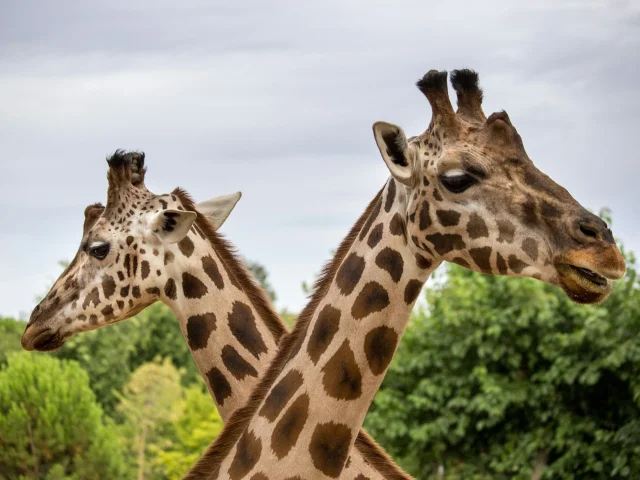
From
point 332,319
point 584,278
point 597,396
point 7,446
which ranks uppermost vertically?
point 597,396

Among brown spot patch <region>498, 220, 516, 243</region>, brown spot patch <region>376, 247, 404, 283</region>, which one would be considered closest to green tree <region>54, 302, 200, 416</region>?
brown spot patch <region>376, 247, 404, 283</region>

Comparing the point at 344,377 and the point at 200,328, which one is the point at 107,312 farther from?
the point at 344,377

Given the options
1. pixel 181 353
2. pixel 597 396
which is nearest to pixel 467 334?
pixel 597 396

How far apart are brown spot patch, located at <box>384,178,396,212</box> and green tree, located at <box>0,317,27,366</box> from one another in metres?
31.5

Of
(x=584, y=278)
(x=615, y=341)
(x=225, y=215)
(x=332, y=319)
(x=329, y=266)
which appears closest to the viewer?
(x=584, y=278)

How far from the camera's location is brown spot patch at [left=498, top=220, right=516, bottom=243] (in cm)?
470

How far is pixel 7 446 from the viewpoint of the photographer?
75.2 ft

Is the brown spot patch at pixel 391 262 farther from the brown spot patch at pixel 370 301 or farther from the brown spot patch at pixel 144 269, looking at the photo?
the brown spot patch at pixel 144 269

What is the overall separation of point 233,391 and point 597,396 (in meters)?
13.5

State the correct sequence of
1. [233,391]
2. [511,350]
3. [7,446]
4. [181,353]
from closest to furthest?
[233,391], [511,350], [7,446], [181,353]

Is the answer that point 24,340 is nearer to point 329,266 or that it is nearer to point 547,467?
point 329,266

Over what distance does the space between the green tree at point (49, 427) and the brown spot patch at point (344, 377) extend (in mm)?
19133

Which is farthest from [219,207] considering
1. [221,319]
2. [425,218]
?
[425,218]

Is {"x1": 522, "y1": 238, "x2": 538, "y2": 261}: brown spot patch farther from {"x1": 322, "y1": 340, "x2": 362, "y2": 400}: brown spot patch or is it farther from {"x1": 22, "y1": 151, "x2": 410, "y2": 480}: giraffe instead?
{"x1": 22, "y1": 151, "x2": 410, "y2": 480}: giraffe
